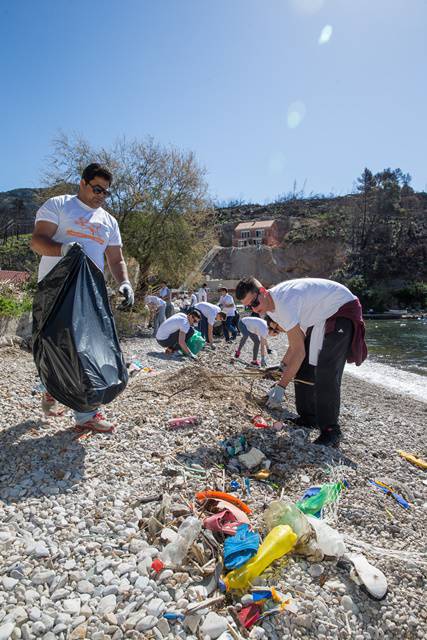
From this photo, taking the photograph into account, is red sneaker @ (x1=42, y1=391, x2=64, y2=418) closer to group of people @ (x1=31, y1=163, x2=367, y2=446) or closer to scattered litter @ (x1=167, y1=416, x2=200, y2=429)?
group of people @ (x1=31, y1=163, x2=367, y2=446)

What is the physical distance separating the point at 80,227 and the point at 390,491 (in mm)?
3131

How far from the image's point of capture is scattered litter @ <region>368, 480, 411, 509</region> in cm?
299

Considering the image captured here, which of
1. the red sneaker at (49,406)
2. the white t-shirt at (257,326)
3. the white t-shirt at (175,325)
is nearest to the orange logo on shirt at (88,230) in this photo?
the red sneaker at (49,406)

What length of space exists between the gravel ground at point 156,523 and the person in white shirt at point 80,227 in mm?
533

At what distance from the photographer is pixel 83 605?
5.43 ft

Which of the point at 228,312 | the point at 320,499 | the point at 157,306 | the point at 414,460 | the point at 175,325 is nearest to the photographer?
the point at 320,499

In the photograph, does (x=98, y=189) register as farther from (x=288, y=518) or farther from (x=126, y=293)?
(x=288, y=518)

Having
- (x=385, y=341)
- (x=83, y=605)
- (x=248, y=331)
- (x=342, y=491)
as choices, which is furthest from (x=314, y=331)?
(x=385, y=341)

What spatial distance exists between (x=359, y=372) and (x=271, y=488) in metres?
9.45

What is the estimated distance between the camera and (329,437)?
3.74m

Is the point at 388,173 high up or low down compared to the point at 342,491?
up

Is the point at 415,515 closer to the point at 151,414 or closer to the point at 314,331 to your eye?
the point at 314,331

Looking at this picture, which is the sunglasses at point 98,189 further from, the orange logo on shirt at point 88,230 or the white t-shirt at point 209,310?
the white t-shirt at point 209,310

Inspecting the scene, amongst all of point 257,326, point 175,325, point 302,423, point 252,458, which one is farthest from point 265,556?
point 257,326
